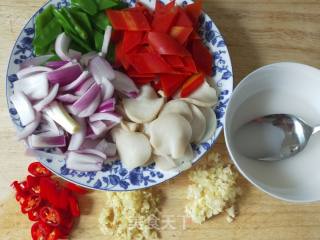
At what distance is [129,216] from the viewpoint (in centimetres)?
116

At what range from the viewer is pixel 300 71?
3.52 feet

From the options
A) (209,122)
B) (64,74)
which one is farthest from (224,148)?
(64,74)

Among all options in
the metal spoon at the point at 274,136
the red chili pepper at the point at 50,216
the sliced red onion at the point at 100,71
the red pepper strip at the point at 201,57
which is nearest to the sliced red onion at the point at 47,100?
the sliced red onion at the point at 100,71

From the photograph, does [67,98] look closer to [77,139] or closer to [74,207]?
[77,139]

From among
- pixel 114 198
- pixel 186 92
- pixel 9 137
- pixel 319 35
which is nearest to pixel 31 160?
pixel 9 137

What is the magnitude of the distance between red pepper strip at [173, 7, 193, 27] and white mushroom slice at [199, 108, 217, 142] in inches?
10.5

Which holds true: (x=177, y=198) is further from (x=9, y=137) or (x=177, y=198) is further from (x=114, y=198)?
(x=9, y=137)

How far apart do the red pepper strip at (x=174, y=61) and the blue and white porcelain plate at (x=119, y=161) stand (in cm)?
13

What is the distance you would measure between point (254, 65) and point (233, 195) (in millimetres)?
458

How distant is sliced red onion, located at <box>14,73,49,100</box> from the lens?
108 centimetres

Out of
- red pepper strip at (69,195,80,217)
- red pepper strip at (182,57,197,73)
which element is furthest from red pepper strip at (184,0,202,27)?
red pepper strip at (69,195,80,217)

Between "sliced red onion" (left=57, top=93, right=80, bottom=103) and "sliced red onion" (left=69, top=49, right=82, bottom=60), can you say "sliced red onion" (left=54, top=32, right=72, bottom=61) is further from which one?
"sliced red onion" (left=57, top=93, right=80, bottom=103)

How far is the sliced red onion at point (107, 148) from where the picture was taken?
1.11 meters

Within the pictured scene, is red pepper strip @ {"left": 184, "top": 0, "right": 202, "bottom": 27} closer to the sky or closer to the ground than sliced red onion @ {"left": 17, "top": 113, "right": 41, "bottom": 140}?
closer to the sky
